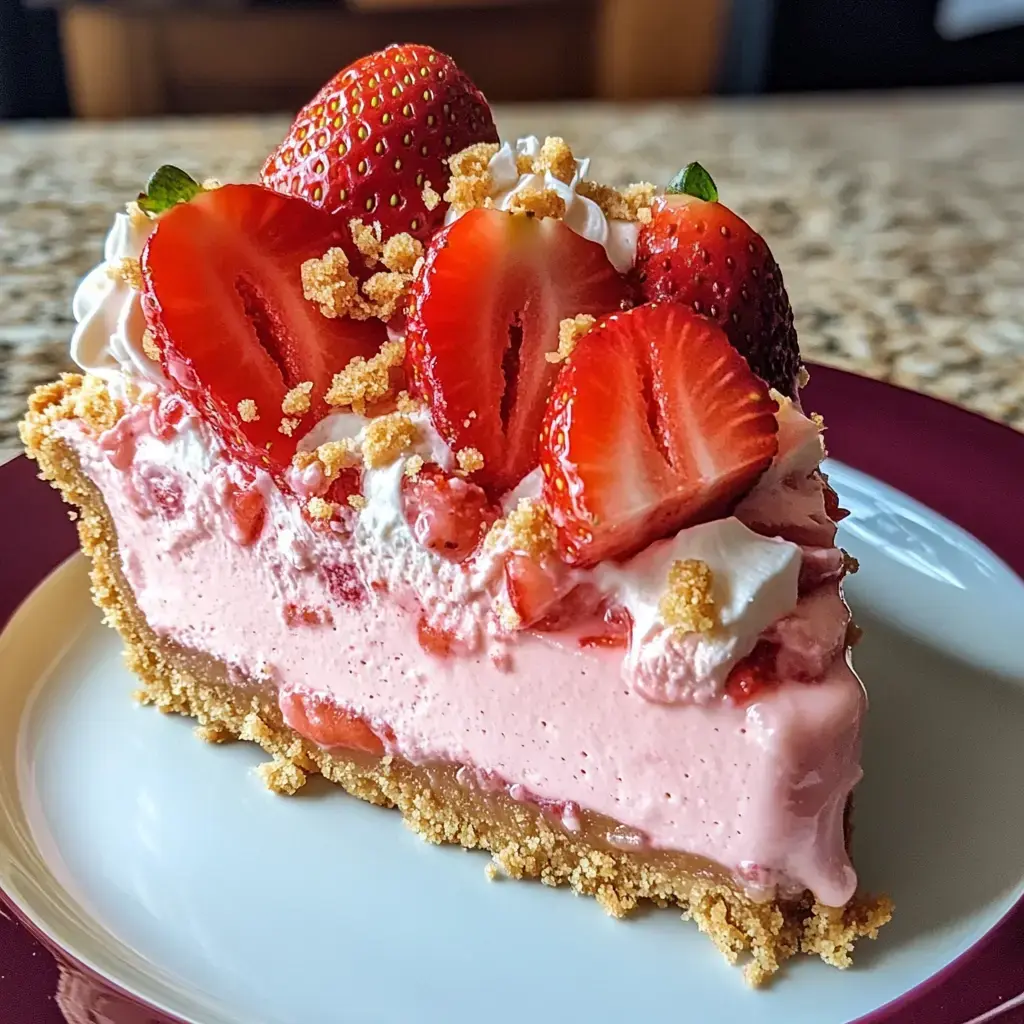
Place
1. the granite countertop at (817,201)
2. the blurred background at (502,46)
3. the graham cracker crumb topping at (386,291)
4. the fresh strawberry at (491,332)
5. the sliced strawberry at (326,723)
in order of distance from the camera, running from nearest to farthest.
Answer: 1. the fresh strawberry at (491,332)
2. the graham cracker crumb topping at (386,291)
3. the sliced strawberry at (326,723)
4. the granite countertop at (817,201)
5. the blurred background at (502,46)

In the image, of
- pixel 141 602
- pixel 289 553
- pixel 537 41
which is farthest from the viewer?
pixel 537 41

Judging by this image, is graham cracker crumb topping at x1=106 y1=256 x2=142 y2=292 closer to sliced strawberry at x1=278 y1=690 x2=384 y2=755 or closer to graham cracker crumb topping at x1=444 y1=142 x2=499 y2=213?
graham cracker crumb topping at x1=444 y1=142 x2=499 y2=213

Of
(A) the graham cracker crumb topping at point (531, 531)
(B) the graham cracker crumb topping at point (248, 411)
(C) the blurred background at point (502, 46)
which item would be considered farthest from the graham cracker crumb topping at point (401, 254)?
(C) the blurred background at point (502, 46)

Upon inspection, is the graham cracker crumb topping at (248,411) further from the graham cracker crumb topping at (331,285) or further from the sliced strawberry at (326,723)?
the sliced strawberry at (326,723)

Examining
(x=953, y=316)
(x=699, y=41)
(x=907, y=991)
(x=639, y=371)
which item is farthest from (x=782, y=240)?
(x=907, y=991)

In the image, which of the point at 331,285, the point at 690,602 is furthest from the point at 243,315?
the point at 690,602

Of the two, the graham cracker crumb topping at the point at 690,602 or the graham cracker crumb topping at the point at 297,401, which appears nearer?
the graham cracker crumb topping at the point at 690,602

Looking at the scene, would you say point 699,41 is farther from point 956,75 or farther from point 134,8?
point 134,8
